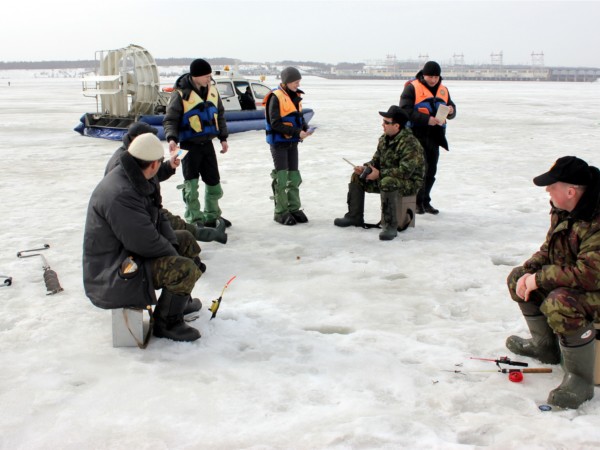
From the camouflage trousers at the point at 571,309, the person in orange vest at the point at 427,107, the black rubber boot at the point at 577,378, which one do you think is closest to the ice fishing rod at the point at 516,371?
the black rubber boot at the point at 577,378

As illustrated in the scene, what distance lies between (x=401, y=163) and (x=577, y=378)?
3.39 metres

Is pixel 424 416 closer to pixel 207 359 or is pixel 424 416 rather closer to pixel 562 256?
pixel 562 256

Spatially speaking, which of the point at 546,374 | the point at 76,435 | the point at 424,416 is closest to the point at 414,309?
the point at 546,374

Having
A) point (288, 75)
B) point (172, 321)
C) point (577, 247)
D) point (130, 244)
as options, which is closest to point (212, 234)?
point (288, 75)

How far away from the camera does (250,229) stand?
21.6ft

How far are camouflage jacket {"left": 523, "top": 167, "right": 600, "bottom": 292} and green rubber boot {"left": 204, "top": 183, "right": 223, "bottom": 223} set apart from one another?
3870mm

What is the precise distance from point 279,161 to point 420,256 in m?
2.03

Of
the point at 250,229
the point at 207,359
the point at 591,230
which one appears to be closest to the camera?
the point at 591,230

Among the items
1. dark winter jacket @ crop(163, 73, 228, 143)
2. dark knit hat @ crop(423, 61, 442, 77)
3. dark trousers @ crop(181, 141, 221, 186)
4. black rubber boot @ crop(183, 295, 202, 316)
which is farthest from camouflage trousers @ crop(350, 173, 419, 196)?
Result: black rubber boot @ crop(183, 295, 202, 316)

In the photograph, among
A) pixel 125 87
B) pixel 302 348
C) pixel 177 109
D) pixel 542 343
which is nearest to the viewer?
pixel 542 343

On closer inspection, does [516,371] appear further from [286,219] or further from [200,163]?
[200,163]

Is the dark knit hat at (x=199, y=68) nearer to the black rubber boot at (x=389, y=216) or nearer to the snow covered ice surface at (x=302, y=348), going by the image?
the snow covered ice surface at (x=302, y=348)

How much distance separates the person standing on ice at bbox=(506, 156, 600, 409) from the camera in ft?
9.64

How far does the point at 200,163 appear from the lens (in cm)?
620
